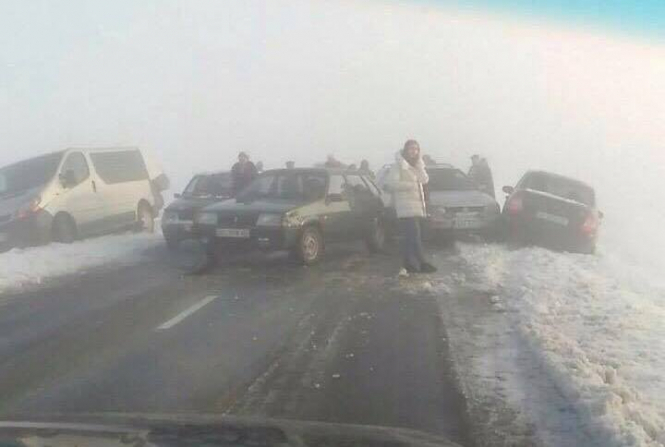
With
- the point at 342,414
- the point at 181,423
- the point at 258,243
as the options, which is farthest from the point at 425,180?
the point at 181,423

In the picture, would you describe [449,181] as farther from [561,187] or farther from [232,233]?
[232,233]

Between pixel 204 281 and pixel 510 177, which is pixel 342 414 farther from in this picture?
pixel 510 177

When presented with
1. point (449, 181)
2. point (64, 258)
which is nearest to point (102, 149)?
point (64, 258)

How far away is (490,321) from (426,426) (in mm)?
3473

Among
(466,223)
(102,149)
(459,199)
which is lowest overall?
(466,223)

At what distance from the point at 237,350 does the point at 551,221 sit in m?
9.87

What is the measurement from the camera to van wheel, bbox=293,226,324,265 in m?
12.4

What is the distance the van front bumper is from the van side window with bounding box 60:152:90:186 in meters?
1.33

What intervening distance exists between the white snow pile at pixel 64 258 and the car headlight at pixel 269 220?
297cm

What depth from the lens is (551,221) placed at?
15.5m

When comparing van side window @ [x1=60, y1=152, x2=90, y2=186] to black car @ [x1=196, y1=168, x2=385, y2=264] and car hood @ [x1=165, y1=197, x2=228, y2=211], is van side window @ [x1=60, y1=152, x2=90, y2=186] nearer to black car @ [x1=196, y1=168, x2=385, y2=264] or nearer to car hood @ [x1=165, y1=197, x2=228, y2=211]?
car hood @ [x1=165, y1=197, x2=228, y2=211]

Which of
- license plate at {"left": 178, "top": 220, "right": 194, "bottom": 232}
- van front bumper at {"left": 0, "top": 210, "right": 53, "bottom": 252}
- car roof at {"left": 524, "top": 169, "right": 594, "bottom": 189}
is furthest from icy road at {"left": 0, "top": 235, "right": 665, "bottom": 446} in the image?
car roof at {"left": 524, "top": 169, "right": 594, "bottom": 189}

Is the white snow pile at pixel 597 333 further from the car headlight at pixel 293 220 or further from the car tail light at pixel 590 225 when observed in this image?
the car headlight at pixel 293 220

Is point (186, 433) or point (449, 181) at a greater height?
point (186, 433)
